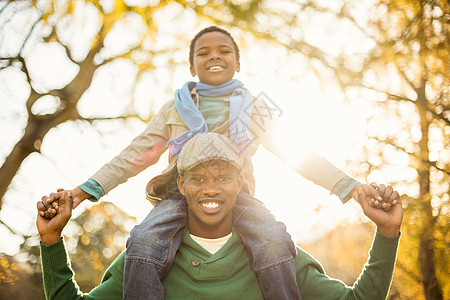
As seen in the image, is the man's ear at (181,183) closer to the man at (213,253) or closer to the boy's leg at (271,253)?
the man at (213,253)

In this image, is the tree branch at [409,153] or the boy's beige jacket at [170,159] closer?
the boy's beige jacket at [170,159]

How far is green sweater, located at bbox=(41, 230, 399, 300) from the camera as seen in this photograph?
2.11 m

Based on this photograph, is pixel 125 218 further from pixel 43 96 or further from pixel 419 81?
pixel 419 81

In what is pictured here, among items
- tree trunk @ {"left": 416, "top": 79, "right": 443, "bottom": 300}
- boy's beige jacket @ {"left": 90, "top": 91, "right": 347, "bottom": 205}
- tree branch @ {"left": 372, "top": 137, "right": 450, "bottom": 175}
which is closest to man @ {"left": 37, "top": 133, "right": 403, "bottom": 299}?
boy's beige jacket @ {"left": 90, "top": 91, "right": 347, "bottom": 205}

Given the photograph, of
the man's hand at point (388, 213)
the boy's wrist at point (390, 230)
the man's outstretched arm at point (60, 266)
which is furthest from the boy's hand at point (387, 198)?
the man's outstretched arm at point (60, 266)

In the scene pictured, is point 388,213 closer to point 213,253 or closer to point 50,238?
point 213,253

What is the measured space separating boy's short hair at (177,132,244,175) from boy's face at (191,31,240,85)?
61cm

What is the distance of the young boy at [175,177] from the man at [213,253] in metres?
0.09

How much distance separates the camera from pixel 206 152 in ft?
7.06

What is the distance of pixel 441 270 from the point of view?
16.8 feet

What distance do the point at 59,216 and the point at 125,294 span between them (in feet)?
1.85

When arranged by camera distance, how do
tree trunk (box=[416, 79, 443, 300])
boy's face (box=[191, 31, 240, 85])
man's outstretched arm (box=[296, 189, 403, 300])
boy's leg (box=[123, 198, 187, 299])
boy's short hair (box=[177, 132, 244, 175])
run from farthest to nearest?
tree trunk (box=[416, 79, 443, 300]) → boy's face (box=[191, 31, 240, 85]) → boy's short hair (box=[177, 132, 244, 175]) → man's outstretched arm (box=[296, 189, 403, 300]) → boy's leg (box=[123, 198, 187, 299])

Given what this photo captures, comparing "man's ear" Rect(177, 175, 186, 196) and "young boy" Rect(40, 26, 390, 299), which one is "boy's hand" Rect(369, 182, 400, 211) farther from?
"man's ear" Rect(177, 175, 186, 196)

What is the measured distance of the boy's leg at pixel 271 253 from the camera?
6.51 ft
